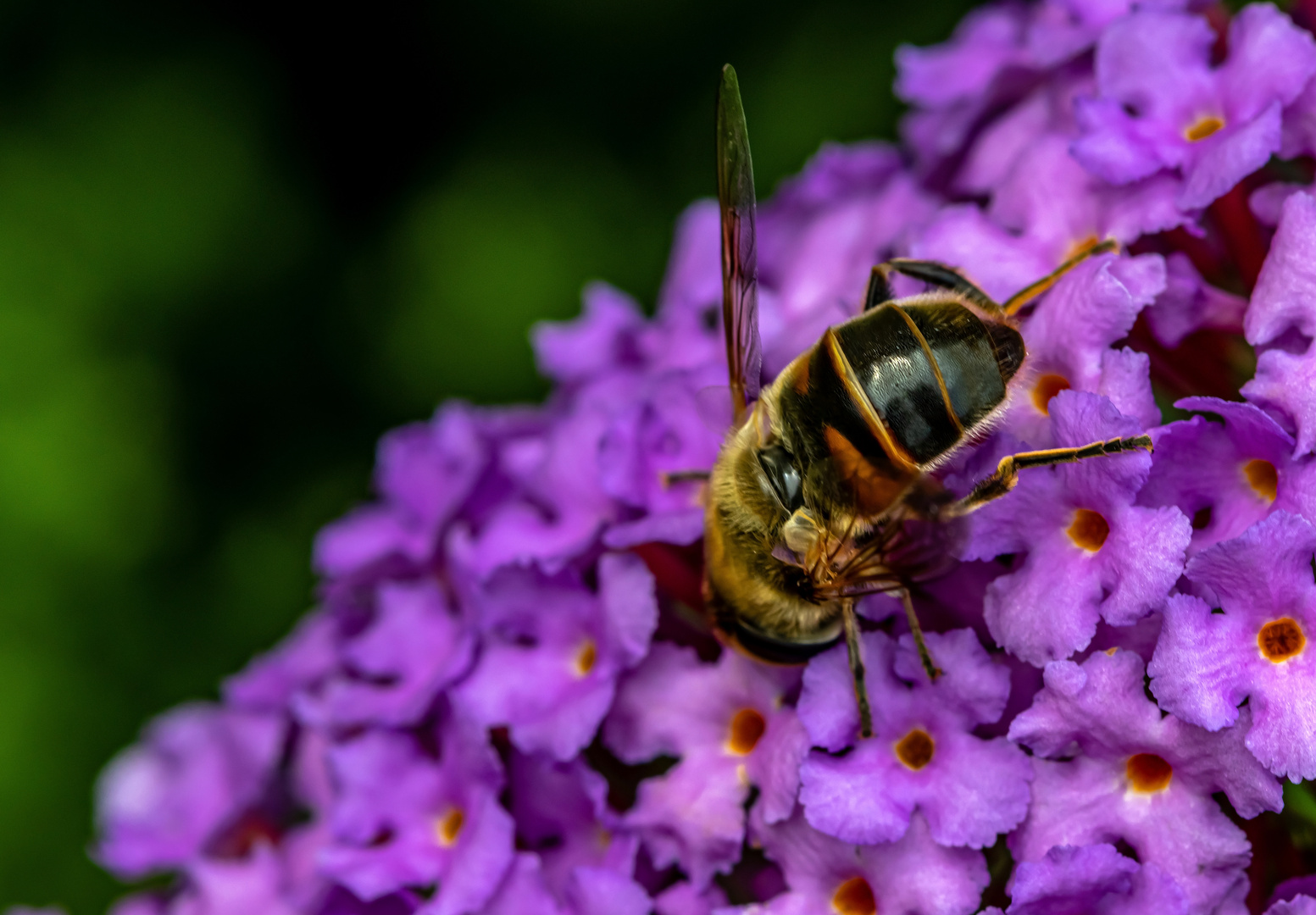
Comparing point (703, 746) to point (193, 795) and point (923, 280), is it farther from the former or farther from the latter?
point (193, 795)

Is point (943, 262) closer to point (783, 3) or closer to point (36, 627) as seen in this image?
point (783, 3)

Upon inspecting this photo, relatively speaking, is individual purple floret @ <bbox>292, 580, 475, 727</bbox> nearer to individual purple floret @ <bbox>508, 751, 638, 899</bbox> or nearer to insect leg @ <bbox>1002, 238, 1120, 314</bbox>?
individual purple floret @ <bbox>508, 751, 638, 899</bbox>

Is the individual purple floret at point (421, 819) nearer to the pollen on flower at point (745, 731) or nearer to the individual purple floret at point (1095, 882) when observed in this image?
the pollen on flower at point (745, 731)

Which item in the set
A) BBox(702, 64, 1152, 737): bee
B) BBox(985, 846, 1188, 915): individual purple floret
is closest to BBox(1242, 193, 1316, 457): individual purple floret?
BBox(702, 64, 1152, 737): bee

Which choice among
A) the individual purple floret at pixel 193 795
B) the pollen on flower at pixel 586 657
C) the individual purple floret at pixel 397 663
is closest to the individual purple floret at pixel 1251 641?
the pollen on flower at pixel 586 657

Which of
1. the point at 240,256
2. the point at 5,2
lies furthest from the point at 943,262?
the point at 5,2

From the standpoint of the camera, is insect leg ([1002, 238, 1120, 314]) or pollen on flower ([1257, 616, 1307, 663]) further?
insect leg ([1002, 238, 1120, 314])
